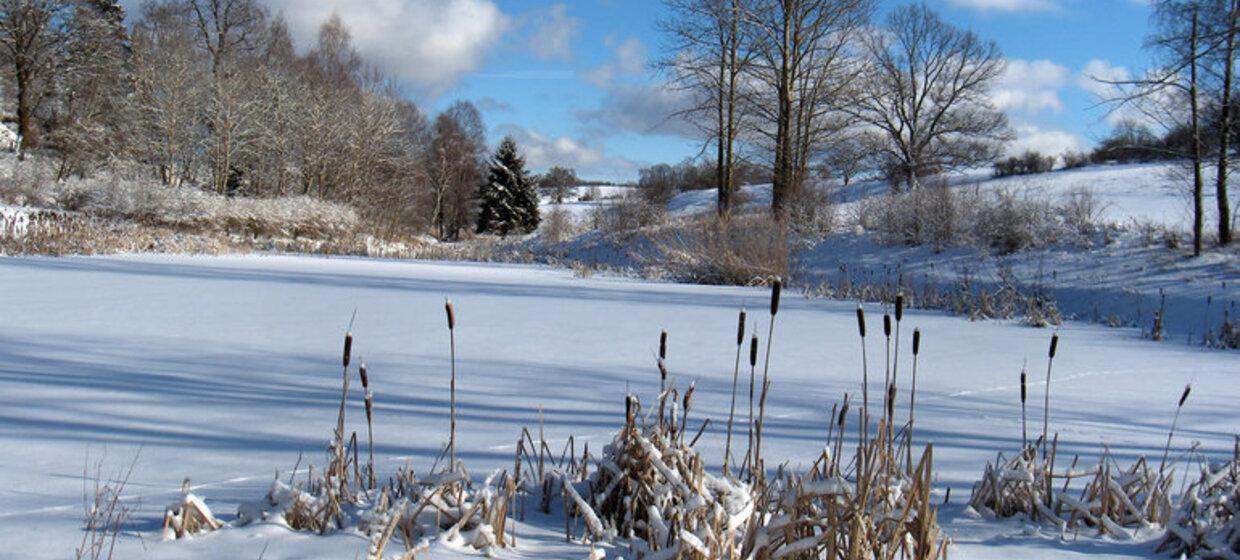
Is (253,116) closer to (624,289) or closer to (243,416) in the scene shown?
(624,289)

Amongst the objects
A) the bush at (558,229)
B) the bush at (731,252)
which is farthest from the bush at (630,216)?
the bush at (731,252)

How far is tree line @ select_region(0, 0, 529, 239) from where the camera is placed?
81.8 feet

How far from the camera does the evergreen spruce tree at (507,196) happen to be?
42.4 m

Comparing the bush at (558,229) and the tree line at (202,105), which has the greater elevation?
the tree line at (202,105)

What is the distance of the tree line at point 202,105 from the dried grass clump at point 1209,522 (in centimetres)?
2645

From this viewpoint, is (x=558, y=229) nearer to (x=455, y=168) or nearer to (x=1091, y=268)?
(x=1091, y=268)

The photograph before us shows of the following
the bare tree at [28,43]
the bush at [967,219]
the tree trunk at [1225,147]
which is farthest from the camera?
the bare tree at [28,43]

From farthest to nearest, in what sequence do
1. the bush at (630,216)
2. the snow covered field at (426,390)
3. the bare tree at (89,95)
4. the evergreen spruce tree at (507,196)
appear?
1. the evergreen spruce tree at (507,196)
2. the bare tree at (89,95)
3. the bush at (630,216)
4. the snow covered field at (426,390)

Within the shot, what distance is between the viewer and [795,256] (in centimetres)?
1293

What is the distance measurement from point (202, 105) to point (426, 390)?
28.0 meters

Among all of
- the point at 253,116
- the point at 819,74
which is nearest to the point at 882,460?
the point at 819,74

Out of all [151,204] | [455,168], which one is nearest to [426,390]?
[151,204]

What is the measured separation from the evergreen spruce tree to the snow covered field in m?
35.6

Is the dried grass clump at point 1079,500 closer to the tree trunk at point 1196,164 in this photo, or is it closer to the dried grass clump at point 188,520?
the dried grass clump at point 188,520
